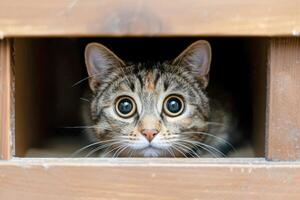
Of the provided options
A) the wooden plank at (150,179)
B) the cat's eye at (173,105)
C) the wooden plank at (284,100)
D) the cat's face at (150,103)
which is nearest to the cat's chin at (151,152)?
the cat's face at (150,103)

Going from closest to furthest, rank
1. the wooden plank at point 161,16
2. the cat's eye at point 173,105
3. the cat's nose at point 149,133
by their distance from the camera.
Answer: the wooden plank at point 161,16 < the cat's nose at point 149,133 < the cat's eye at point 173,105

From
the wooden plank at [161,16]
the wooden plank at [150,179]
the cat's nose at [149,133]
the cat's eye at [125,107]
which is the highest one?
the wooden plank at [161,16]

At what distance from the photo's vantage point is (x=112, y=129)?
1.68m

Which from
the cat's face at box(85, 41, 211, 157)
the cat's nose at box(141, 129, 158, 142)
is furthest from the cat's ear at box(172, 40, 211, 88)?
the cat's nose at box(141, 129, 158, 142)

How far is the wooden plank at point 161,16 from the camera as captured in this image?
1.28 m

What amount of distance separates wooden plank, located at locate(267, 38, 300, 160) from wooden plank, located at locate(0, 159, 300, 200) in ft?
0.13

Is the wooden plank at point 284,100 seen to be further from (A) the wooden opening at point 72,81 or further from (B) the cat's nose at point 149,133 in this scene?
(B) the cat's nose at point 149,133

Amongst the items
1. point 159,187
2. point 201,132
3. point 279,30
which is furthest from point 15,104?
point 279,30

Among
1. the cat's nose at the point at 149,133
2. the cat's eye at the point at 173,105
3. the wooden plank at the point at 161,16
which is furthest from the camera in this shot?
the cat's eye at the point at 173,105

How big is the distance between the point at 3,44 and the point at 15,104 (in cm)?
21

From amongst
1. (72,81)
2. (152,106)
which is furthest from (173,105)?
(72,81)

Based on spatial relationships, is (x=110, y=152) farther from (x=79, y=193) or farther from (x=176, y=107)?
(x=79, y=193)

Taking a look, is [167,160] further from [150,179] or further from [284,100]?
[284,100]

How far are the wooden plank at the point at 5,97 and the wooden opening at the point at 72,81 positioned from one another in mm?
121
